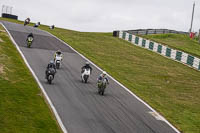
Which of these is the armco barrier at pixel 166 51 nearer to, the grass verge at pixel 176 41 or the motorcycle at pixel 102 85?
the grass verge at pixel 176 41

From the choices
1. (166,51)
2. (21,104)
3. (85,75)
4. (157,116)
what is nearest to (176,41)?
(166,51)

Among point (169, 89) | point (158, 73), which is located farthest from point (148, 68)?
point (169, 89)

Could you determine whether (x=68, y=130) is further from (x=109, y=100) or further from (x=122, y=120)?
(x=109, y=100)

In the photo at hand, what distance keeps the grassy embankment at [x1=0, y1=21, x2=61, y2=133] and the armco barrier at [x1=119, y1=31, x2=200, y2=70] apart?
23007 mm

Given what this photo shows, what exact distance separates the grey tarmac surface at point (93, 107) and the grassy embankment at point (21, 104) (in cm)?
79

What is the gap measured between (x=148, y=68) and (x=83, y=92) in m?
15.3

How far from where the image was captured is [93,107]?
2041 centimetres

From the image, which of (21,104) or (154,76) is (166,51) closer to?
(154,76)

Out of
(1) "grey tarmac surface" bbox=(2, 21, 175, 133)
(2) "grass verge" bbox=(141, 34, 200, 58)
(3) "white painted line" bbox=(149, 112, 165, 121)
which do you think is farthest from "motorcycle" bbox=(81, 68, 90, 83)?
(2) "grass verge" bbox=(141, 34, 200, 58)

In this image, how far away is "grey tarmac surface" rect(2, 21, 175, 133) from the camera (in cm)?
1778

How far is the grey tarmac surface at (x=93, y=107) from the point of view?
Result: 58.3 ft

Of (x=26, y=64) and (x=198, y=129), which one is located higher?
(x=26, y=64)

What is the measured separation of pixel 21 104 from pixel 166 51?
106ft

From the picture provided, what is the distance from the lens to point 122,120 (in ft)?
62.8
